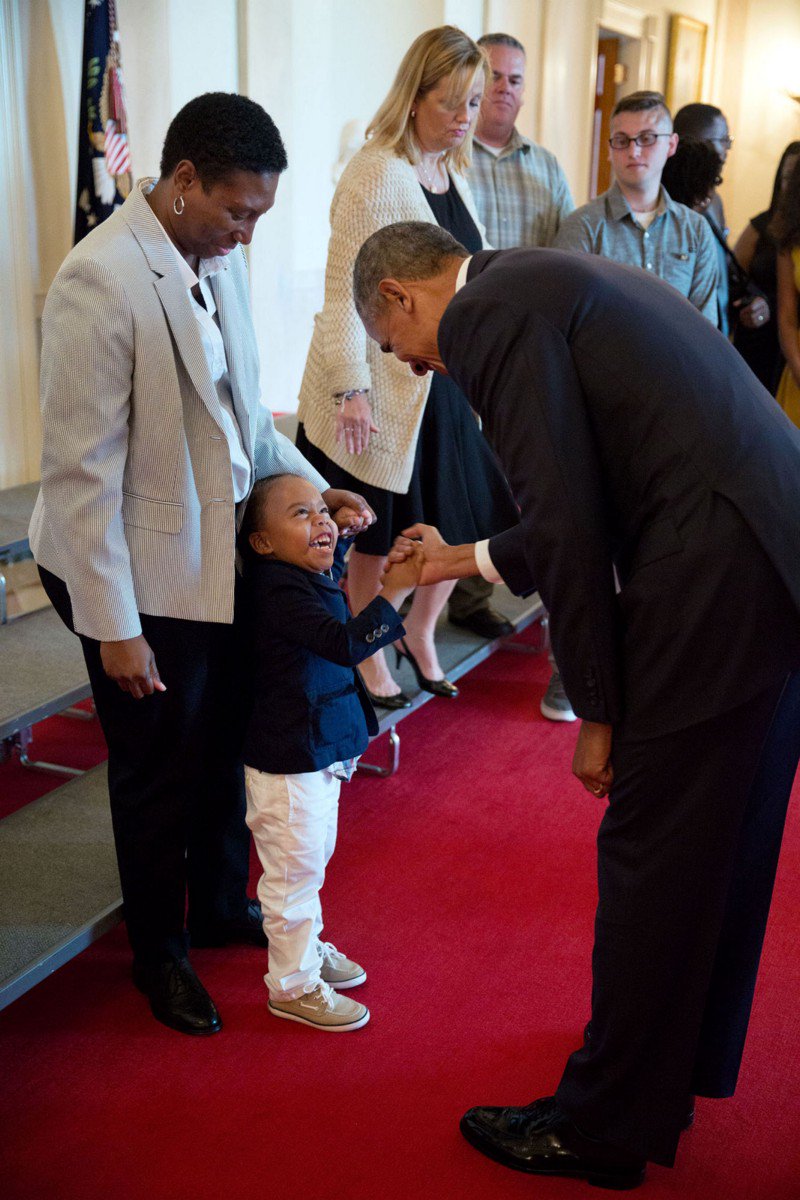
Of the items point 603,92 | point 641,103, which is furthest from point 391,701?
point 603,92

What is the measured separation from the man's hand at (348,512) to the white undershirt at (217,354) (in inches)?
9.4

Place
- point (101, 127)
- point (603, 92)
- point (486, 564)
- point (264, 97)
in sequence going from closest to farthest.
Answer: point (486, 564), point (101, 127), point (264, 97), point (603, 92)

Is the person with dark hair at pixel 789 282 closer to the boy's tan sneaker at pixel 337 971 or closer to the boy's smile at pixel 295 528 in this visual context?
the boy's smile at pixel 295 528

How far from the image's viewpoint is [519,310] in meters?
1.50

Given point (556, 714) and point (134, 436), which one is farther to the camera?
point (556, 714)

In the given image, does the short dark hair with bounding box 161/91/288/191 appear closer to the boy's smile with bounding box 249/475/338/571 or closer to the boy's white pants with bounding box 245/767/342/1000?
the boy's smile with bounding box 249/475/338/571

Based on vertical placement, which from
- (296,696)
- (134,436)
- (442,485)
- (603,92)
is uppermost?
(603,92)

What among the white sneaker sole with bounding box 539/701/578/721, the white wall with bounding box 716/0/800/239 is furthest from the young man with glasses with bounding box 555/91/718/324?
the white wall with bounding box 716/0/800/239

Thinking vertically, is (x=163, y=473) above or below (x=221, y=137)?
below

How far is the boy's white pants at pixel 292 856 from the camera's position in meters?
2.17

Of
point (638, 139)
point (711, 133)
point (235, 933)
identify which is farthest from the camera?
point (711, 133)

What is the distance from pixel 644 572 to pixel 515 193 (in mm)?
2598

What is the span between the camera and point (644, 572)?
61.5 inches

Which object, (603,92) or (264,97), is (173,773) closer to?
(264,97)
